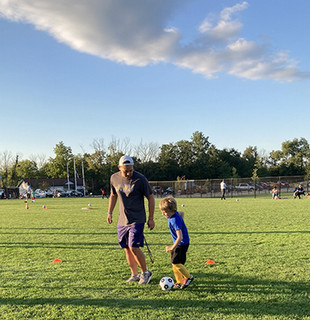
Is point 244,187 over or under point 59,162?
under

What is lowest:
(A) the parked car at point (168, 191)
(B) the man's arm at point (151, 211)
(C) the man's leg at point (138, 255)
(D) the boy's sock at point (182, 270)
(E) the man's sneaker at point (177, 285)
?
(A) the parked car at point (168, 191)

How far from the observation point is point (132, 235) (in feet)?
14.4

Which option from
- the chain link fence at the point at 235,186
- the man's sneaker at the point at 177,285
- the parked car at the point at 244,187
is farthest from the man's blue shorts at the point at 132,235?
the parked car at the point at 244,187

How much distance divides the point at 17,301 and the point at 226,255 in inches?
154

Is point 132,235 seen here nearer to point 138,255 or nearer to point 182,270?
point 138,255

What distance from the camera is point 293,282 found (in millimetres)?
4441

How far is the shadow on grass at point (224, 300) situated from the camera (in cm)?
355

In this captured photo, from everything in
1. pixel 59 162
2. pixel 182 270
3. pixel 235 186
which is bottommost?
pixel 235 186

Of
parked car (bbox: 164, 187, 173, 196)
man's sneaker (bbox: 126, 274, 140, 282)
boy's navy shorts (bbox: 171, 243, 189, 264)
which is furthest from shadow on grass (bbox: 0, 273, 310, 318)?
parked car (bbox: 164, 187, 173, 196)

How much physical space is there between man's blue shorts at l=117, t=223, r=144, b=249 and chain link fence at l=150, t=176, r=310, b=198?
3356cm

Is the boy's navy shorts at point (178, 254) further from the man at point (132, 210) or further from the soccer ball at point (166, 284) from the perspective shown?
the man at point (132, 210)

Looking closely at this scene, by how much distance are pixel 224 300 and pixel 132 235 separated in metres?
1.49

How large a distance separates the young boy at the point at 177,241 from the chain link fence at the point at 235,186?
3365 centimetres

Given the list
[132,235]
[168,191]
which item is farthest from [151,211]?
[168,191]
